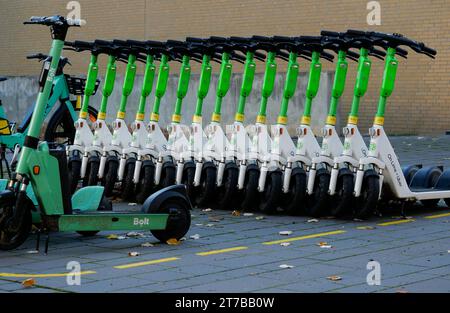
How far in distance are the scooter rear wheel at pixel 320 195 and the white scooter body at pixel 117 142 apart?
110 inches

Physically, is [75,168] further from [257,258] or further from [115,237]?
[257,258]

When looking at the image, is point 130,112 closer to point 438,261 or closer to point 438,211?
point 438,211

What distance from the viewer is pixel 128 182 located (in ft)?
39.4

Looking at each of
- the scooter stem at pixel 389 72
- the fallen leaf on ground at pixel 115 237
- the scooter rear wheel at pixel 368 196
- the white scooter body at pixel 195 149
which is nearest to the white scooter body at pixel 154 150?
the white scooter body at pixel 195 149

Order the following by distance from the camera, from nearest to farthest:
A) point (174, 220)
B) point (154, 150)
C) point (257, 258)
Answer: point (257, 258) → point (174, 220) → point (154, 150)

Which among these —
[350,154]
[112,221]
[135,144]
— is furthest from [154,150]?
[112,221]

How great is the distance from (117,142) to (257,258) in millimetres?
4563

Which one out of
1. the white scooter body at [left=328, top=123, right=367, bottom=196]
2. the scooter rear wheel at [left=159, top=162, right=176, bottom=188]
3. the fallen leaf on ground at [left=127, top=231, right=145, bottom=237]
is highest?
the white scooter body at [left=328, top=123, right=367, bottom=196]

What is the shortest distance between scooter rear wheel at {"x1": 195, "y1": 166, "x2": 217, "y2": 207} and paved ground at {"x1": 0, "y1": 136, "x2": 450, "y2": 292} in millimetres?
635

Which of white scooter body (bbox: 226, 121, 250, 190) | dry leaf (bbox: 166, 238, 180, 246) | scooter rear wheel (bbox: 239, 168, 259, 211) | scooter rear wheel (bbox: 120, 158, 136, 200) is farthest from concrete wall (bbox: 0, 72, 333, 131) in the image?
dry leaf (bbox: 166, 238, 180, 246)

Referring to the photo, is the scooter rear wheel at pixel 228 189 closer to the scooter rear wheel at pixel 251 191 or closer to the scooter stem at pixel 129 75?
the scooter rear wheel at pixel 251 191

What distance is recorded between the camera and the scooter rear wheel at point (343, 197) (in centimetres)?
1027

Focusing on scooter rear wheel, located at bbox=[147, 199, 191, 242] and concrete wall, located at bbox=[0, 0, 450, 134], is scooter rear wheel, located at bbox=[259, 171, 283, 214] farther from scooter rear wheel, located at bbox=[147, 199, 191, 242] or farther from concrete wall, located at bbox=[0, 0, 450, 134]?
concrete wall, located at bbox=[0, 0, 450, 134]

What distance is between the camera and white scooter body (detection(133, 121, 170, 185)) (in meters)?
11.8
